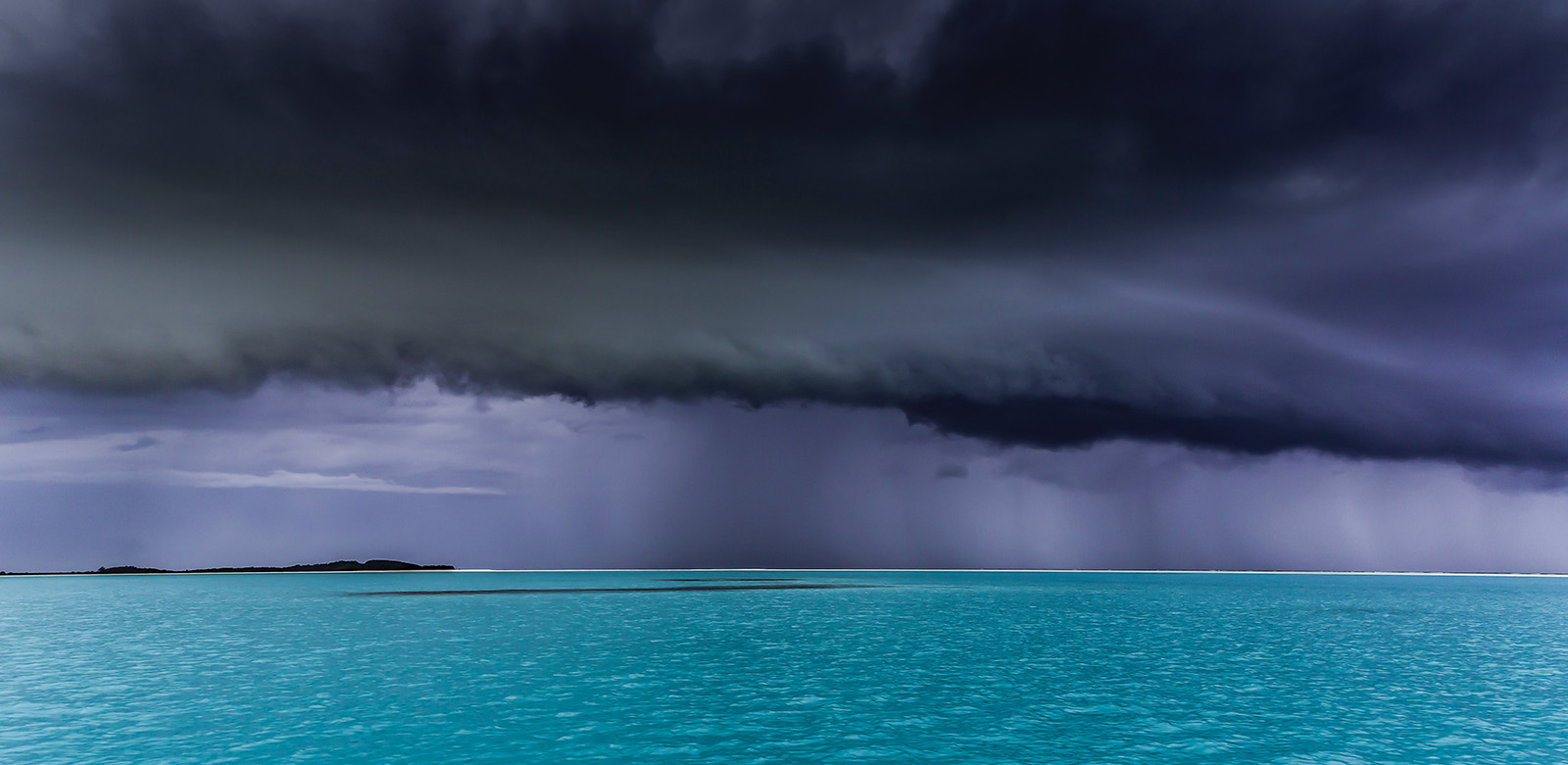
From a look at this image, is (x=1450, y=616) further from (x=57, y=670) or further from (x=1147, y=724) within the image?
(x=57, y=670)

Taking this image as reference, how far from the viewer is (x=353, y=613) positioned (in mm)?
105062

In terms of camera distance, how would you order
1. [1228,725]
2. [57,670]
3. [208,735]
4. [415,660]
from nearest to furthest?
[208,735] → [1228,725] → [57,670] → [415,660]

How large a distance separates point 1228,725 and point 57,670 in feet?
204

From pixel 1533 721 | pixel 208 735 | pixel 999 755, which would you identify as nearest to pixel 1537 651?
pixel 1533 721

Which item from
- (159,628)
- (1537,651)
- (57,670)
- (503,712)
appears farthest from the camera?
(159,628)

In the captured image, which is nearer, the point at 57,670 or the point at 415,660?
the point at 57,670

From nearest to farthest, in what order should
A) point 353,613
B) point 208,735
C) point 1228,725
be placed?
point 208,735, point 1228,725, point 353,613

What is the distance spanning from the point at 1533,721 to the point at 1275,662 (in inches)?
807

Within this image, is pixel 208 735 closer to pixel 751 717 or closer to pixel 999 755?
pixel 751 717

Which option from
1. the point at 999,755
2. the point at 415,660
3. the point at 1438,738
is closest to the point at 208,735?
the point at 415,660

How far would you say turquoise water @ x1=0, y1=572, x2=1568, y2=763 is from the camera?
31.0 m

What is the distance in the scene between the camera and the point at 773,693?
42.7 metres

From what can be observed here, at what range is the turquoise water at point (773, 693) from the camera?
3105 cm

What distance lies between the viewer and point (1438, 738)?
33.1 meters
